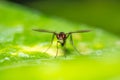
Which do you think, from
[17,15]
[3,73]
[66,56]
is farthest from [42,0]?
[3,73]

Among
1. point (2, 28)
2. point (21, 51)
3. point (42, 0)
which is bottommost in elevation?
point (21, 51)

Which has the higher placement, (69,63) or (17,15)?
(17,15)

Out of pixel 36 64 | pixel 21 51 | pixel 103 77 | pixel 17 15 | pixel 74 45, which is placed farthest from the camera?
pixel 17 15

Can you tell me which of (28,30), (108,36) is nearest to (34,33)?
(28,30)

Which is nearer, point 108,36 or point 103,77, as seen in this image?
A: point 103,77

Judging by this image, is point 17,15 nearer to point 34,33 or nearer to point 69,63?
point 34,33

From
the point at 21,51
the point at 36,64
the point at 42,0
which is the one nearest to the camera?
the point at 36,64

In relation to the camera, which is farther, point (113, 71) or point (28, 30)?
point (28, 30)

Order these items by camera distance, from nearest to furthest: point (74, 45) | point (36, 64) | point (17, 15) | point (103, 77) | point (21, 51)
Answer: point (103, 77), point (36, 64), point (21, 51), point (74, 45), point (17, 15)

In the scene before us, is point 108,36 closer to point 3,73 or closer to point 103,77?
point 103,77
